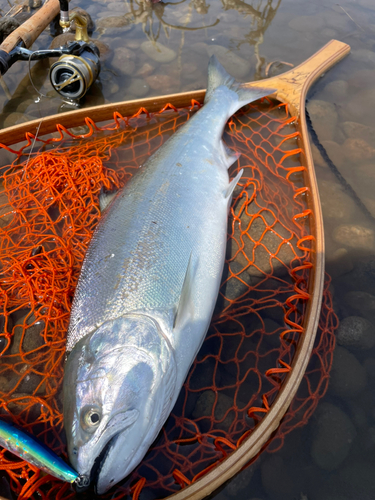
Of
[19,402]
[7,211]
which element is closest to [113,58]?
[7,211]

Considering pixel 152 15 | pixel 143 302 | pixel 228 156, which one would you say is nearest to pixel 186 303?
pixel 143 302

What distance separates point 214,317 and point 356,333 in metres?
1.25

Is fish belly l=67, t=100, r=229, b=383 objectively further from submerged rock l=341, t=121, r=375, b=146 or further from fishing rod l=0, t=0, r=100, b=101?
submerged rock l=341, t=121, r=375, b=146

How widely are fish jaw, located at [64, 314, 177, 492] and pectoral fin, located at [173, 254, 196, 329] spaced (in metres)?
0.17

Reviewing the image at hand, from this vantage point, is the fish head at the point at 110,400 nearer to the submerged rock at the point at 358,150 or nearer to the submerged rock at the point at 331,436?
the submerged rock at the point at 331,436

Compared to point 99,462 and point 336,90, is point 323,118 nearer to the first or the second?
point 336,90

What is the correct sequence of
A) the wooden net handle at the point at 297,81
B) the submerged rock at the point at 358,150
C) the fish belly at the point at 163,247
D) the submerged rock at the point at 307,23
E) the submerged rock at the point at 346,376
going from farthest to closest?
the submerged rock at the point at 307,23, the submerged rock at the point at 358,150, the wooden net handle at the point at 297,81, the submerged rock at the point at 346,376, the fish belly at the point at 163,247

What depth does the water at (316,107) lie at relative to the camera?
2068 mm

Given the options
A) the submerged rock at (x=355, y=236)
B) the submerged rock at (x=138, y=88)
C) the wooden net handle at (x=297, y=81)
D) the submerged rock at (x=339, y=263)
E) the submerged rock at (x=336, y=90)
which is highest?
the submerged rock at (x=138, y=88)

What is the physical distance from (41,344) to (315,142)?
3.90 metres

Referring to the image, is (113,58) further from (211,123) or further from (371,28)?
(371,28)

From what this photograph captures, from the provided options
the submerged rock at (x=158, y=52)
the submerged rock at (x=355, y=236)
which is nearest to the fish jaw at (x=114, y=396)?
the submerged rock at (x=355, y=236)

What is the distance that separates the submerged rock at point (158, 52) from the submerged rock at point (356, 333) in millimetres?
4897

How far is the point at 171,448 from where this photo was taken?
202cm
